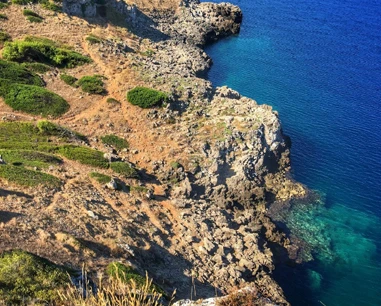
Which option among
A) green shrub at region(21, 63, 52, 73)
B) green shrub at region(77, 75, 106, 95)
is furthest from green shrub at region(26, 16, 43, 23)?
green shrub at region(77, 75, 106, 95)

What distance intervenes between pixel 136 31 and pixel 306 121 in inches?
1266

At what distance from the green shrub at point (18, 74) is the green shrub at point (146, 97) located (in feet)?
35.1

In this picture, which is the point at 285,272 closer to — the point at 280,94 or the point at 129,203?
the point at 129,203

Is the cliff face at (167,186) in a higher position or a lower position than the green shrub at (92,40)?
lower

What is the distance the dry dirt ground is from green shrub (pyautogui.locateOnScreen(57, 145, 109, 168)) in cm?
104

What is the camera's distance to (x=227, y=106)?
5291 centimetres

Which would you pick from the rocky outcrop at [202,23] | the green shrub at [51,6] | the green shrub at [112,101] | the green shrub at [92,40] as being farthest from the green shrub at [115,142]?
the rocky outcrop at [202,23]

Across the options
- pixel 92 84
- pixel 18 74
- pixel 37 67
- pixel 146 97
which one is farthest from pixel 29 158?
pixel 37 67

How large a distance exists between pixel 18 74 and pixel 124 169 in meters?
18.9

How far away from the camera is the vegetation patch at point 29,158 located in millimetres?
35562

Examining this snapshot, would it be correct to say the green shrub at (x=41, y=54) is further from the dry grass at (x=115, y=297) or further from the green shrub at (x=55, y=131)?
the dry grass at (x=115, y=297)

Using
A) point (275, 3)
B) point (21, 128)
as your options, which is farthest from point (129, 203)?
point (275, 3)

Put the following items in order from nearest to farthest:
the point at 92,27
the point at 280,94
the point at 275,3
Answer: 1. the point at 92,27
2. the point at 280,94
3. the point at 275,3

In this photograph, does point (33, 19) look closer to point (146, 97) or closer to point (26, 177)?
point (146, 97)
